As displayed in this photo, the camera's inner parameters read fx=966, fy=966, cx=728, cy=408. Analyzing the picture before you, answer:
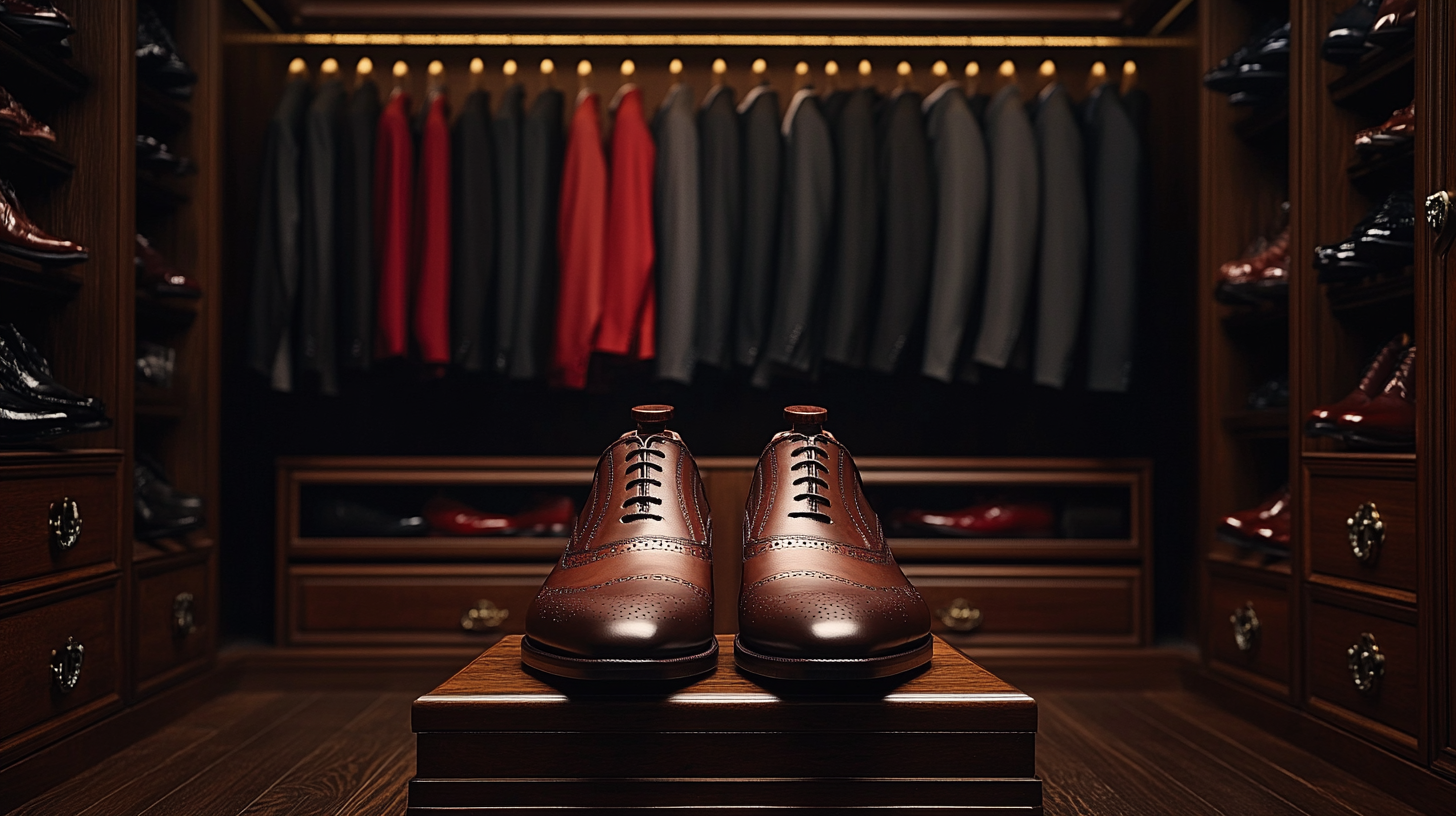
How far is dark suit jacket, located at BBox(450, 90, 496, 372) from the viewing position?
2574 millimetres

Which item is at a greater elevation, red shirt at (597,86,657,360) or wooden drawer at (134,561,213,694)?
red shirt at (597,86,657,360)

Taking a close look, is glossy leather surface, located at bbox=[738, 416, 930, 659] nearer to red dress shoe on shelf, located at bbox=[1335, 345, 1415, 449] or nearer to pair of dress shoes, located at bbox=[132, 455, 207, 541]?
red dress shoe on shelf, located at bbox=[1335, 345, 1415, 449]

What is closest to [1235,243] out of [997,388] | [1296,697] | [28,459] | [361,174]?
[997,388]

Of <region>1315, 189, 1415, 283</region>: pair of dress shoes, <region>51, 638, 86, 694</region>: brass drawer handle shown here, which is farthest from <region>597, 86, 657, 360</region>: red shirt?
<region>1315, 189, 1415, 283</region>: pair of dress shoes

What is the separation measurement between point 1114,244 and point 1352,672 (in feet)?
3.99

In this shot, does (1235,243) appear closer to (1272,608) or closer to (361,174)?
(1272,608)

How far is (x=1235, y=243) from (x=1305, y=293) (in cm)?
46

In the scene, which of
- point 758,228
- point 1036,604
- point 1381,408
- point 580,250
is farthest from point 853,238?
point 1381,408

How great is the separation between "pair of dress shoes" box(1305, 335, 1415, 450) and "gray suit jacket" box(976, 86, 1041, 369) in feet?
2.76

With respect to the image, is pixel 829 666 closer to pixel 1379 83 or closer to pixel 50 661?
pixel 50 661

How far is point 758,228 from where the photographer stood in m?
2.59

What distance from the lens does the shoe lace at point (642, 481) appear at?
1.04m

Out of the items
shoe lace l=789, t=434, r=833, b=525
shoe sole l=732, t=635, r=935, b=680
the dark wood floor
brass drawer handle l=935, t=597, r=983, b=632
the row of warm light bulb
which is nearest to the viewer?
shoe sole l=732, t=635, r=935, b=680

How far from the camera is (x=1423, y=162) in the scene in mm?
1527
